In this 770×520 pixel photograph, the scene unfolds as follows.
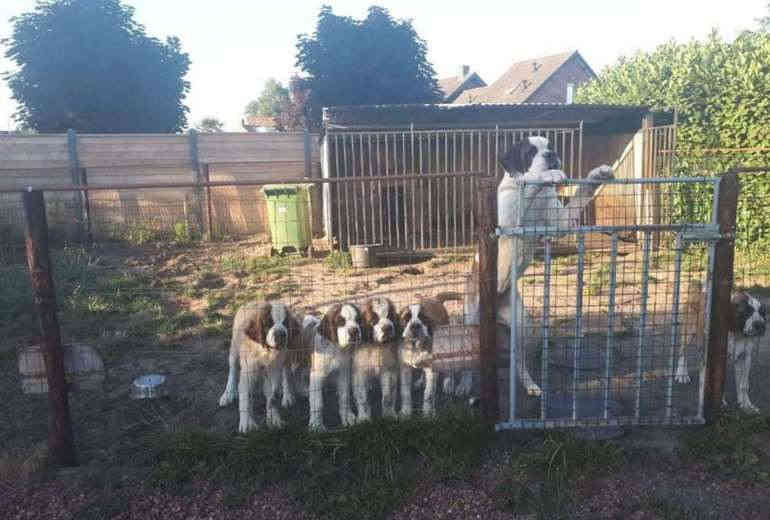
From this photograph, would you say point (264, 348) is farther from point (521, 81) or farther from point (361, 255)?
point (521, 81)

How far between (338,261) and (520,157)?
6.10 meters

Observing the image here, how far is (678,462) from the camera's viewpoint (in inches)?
163

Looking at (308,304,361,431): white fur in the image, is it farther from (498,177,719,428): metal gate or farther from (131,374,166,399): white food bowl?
(131,374,166,399): white food bowl

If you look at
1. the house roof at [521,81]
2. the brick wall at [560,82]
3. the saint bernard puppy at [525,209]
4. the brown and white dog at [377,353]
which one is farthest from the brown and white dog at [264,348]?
the brick wall at [560,82]

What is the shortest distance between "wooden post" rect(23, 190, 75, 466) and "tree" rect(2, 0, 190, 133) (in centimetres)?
2299

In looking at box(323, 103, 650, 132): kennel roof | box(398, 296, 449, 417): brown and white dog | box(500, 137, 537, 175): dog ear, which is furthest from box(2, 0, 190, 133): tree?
box(398, 296, 449, 417): brown and white dog

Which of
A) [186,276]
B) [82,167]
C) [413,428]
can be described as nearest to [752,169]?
[413,428]

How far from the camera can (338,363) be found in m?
4.56

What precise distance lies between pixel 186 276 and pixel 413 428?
6835 mm

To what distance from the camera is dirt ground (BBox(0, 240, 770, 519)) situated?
12.3 feet

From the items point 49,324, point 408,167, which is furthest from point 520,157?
point 408,167

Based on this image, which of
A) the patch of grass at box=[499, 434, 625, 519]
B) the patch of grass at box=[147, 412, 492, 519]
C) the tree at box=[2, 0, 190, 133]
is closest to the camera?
the patch of grass at box=[499, 434, 625, 519]

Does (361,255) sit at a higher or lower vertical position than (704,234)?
lower

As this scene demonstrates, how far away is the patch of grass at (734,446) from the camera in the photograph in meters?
3.98
